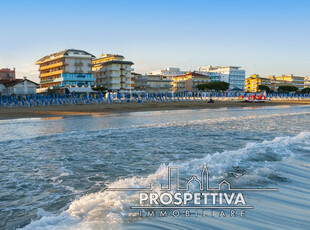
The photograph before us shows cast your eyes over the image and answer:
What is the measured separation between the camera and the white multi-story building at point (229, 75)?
4161 inches

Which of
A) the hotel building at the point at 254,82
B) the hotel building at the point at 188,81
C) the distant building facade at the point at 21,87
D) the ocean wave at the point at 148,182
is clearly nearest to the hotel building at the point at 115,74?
the distant building facade at the point at 21,87

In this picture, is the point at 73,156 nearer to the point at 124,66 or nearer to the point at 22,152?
the point at 22,152

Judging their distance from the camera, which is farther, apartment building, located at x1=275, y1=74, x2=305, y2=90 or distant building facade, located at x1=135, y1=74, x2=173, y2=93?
apartment building, located at x1=275, y1=74, x2=305, y2=90

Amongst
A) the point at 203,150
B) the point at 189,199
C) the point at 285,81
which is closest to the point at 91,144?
the point at 203,150

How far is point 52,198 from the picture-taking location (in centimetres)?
436

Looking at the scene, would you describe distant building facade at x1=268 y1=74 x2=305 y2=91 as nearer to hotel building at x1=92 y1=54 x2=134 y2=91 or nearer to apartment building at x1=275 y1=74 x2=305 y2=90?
apartment building at x1=275 y1=74 x2=305 y2=90

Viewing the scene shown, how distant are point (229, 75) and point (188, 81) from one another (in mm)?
21308

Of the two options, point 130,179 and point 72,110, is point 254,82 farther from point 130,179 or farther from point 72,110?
point 130,179

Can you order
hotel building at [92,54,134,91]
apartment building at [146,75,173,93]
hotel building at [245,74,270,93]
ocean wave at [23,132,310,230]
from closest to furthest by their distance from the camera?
ocean wave at [23,132,310,230]
hotel building at [92,54,134,91]
apartment building at [146,75,173,93]
hotel building at [245,74,270,93]

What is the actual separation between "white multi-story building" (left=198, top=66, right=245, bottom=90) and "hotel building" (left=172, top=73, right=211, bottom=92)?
10416mm

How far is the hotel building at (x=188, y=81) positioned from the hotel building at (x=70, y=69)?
37.9 meters

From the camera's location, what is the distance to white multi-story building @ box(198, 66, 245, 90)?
106 metres

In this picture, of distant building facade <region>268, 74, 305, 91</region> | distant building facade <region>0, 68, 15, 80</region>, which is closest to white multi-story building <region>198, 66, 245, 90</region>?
distant building facade <region>268, 74, 305, 91</region>

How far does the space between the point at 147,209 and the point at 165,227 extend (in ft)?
1.80
